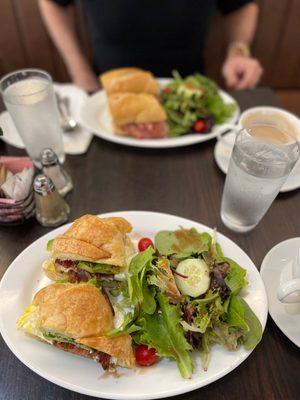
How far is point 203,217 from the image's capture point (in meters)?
1.18

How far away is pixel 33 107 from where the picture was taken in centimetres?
119

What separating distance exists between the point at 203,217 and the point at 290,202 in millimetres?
360

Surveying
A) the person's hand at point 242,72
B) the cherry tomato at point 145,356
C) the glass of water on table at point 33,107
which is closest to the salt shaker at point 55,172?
the glass of water on table at point 33,107

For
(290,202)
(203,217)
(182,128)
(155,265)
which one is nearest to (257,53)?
(182,128)

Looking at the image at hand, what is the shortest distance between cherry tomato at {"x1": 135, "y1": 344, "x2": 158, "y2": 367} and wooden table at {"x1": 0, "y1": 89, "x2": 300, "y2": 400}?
4.1 inches

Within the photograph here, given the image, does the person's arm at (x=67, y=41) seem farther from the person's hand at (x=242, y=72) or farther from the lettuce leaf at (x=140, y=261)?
the lettuce leaf at (x=140, y=261)

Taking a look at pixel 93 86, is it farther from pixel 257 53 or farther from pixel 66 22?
pixel 257 53

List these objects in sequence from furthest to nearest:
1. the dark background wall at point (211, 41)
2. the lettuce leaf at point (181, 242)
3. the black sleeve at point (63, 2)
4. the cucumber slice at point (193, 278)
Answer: the dark background wall at point (211, 41) < the black sleeve at point (63, 2) < the lettuce leaf at point (181, 242) < the cucumber slice at point (193, 278)

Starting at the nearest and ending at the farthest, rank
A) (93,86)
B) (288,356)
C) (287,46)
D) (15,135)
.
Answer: (288,356) < (15,135) < (93,86) < (287,46)

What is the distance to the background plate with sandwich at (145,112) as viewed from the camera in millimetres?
1469

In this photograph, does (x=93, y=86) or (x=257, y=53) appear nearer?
(x=93, y=86)

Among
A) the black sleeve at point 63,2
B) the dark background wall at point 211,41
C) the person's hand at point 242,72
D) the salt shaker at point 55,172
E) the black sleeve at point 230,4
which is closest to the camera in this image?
the salt shaker at point 55,172

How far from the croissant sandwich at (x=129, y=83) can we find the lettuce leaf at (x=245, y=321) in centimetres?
115

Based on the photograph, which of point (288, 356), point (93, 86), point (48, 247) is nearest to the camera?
point (288, 356)
